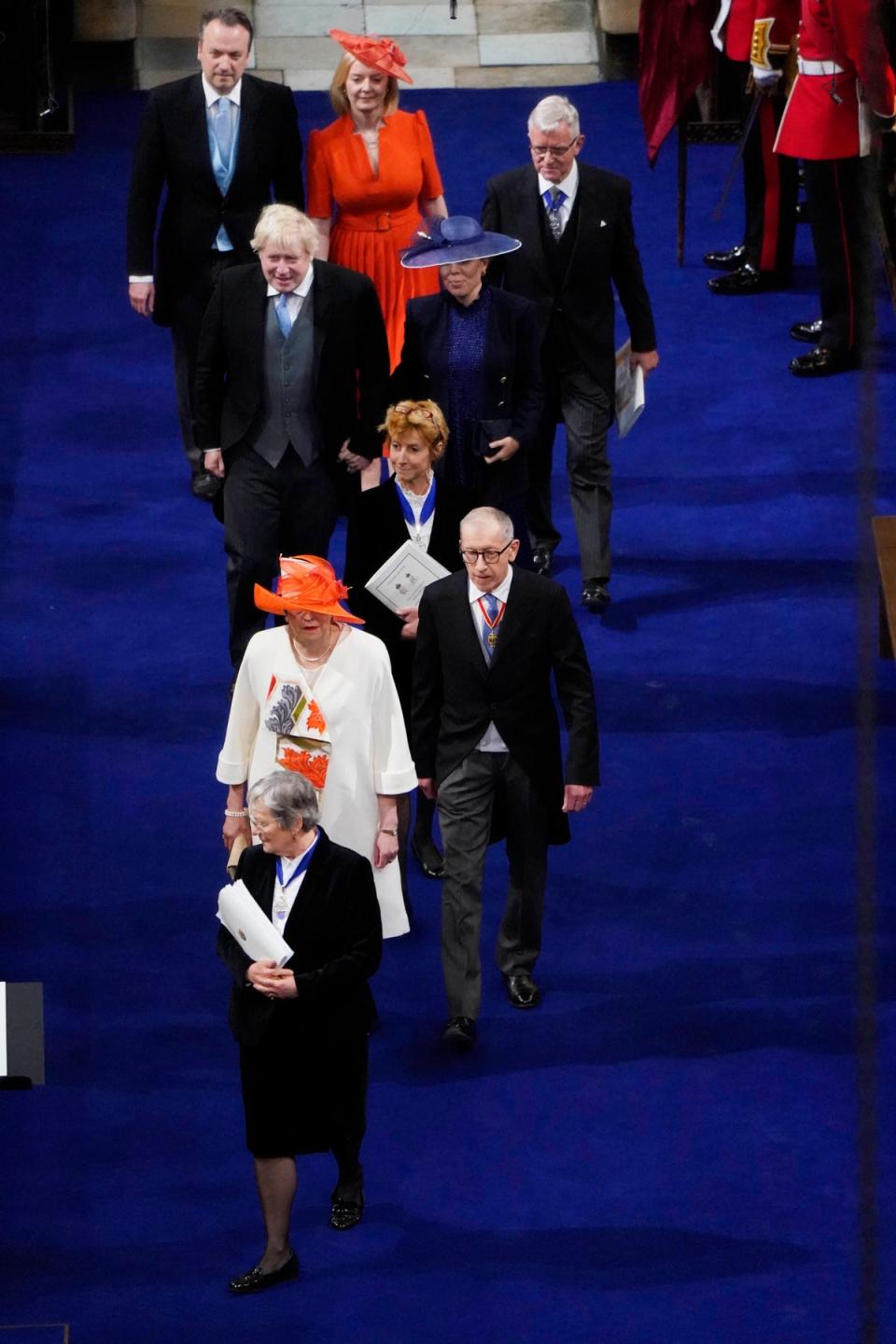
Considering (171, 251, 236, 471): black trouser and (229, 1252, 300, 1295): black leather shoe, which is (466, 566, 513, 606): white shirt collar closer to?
(229, 1252, 300, 1295): black leather shoe

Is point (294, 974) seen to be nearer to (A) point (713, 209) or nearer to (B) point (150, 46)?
(A) point (713, 209)

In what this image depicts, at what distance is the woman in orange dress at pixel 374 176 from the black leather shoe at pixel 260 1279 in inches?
143

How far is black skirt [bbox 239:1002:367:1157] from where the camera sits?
500cm

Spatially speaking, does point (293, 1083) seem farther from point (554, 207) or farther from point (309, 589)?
point (554, 207)

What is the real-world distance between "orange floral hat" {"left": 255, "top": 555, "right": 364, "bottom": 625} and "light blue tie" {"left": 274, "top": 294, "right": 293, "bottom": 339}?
126 cm

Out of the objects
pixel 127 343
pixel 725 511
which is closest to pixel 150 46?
pixel 127 343

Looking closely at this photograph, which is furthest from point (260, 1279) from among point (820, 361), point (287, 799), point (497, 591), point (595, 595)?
point (820, 361)

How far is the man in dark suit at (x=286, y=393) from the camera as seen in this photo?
6.55 m

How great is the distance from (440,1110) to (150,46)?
6804mm

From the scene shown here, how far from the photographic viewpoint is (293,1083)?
5.05 m

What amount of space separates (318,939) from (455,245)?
8.04ft

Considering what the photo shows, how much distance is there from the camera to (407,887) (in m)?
6.55

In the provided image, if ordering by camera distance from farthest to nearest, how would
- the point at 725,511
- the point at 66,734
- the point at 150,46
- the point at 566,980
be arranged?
the point at 150,46 < the point at 725,511 < the point at 66,734 < the point at 566,980

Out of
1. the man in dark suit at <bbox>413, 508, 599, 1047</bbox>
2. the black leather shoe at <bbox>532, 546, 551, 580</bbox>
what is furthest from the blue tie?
the man in dark suit at <bbox>413, 508, 599, 1047</bbox>
